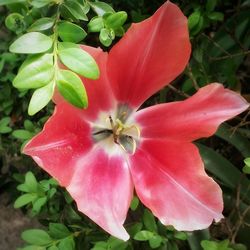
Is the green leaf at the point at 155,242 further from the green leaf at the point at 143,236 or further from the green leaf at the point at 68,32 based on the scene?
the green leaf at the point at 68,32

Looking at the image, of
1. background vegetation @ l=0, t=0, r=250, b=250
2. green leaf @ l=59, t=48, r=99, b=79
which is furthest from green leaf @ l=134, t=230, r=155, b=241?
green leaf @ l=59, t=48, r=99, b=79

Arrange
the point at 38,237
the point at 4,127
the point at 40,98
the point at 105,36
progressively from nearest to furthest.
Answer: the point at 40,98 → the point at 105,36 → the point at 38,237 → the point at 4,127

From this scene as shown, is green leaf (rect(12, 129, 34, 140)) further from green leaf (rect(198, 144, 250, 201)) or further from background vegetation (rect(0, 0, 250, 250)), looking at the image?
green leaf (rect(198, 144, 250, 201))

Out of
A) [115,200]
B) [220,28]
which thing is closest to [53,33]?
[115,200]

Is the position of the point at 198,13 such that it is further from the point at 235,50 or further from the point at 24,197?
the point at 24,197

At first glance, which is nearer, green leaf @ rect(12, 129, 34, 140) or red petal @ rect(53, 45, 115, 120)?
red petal @ rect(53, 45, 115, 120)

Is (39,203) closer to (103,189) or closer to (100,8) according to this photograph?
(103,189)

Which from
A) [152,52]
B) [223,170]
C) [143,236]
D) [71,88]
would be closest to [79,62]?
[71,88]
